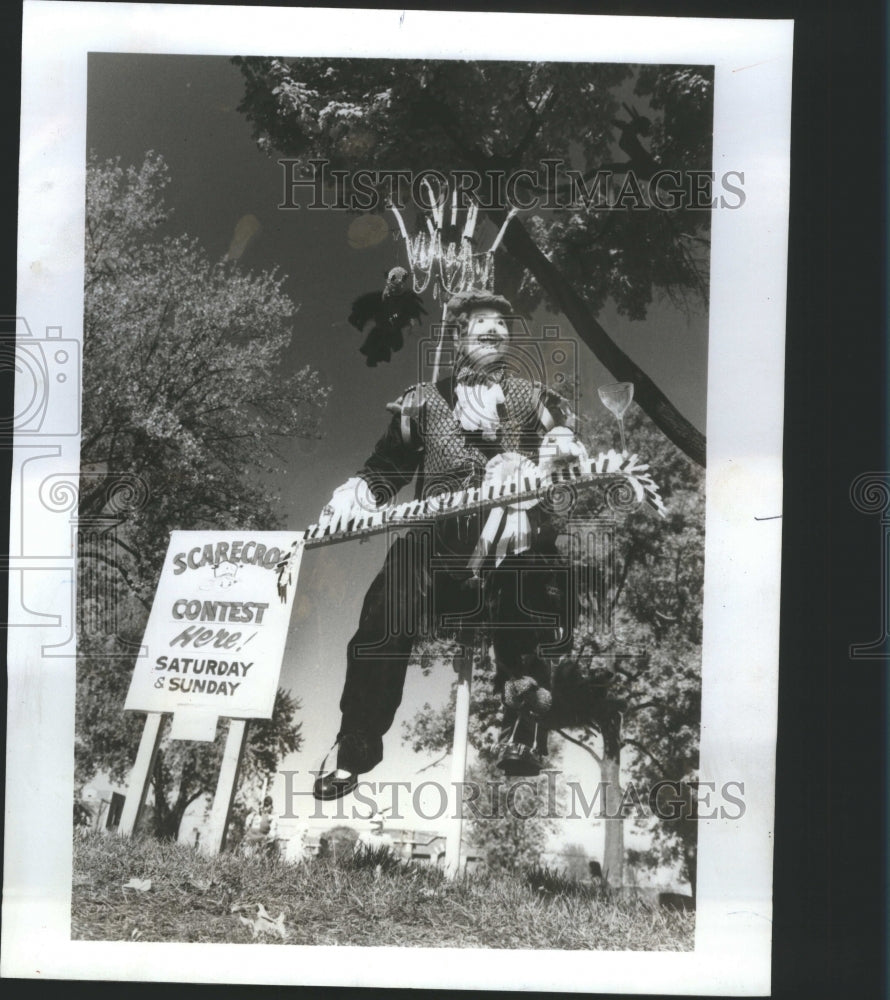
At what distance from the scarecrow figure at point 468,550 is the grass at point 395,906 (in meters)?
0.26

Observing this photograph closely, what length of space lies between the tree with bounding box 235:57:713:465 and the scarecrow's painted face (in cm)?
8

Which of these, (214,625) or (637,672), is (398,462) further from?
(637,672)

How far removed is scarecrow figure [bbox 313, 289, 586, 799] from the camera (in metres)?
2.29

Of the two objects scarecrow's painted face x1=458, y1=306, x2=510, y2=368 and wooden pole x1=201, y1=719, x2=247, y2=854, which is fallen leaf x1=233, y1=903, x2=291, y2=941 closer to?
wooden pole x1=201, y1=719, x2=247, y2=854

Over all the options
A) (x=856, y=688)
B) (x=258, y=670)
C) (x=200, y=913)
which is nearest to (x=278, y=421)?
(x=258, y=670)

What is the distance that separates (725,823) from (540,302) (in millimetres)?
1490

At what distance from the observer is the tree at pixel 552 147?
2318 mm

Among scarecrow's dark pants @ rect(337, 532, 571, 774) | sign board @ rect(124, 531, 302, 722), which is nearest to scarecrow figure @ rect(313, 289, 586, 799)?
scarecrow's dark pants @ rect(337, 532, 571, 774)

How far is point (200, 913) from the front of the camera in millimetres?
2291

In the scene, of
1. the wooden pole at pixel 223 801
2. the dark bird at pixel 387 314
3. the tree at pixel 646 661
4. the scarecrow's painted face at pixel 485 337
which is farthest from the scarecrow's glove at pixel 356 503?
the wooden pole at pixel 223 801

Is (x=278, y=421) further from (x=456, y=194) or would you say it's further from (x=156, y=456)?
(x=456, y=194)

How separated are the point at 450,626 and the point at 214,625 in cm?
64

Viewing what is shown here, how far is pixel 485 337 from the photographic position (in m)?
2.32
